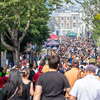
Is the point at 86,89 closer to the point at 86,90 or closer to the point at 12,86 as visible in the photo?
the point at 86,90

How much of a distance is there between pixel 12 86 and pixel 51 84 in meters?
0.63

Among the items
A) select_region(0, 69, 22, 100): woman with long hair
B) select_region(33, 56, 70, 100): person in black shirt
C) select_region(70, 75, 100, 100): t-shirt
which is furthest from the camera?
select_region(0, 69, 22, 100): woman with long hair

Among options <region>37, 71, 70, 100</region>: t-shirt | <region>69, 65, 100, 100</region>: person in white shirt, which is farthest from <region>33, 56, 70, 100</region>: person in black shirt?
<region>69, 65, 100, 100</region>: person in white shirt

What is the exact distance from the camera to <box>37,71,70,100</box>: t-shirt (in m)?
5.05

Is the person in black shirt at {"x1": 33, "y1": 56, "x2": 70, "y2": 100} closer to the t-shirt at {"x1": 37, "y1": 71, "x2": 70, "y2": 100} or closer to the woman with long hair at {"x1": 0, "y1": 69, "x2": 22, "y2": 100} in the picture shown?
the t-shirt at {"x1": 37, "y1": 71, "x2": 70, "y2": 100}

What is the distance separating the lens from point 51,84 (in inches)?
200

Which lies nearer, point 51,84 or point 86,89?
point 86,89

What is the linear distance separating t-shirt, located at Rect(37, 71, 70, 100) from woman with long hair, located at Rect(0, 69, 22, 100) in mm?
384

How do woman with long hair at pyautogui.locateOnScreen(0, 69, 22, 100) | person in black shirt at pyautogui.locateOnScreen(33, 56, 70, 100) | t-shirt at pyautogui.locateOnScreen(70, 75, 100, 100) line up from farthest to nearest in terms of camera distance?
woman with long hair at pyautogui.locateOnScreen(0, 69, 22, 100), person in black shirt at pyautogui.locateOnScreen(33, 56, 70, 100), t-shirt at pyautogui.locateOnScreen(70, 75, 100, 100)

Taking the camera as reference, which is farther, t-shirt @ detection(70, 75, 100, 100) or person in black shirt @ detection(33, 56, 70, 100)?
person in black shirt @ detection(33, 56, 70, 100)

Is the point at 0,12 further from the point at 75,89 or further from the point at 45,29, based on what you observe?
the point at 45,29

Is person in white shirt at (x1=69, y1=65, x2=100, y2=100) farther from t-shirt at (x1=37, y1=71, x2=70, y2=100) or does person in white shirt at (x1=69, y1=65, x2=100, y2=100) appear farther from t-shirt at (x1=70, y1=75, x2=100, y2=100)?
t-shirt at (x1=37, y1=71, x2=70, y2=100)

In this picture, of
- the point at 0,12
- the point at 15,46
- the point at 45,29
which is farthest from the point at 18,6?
the point at 45,29

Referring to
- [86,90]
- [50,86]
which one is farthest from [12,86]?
[86,90]
